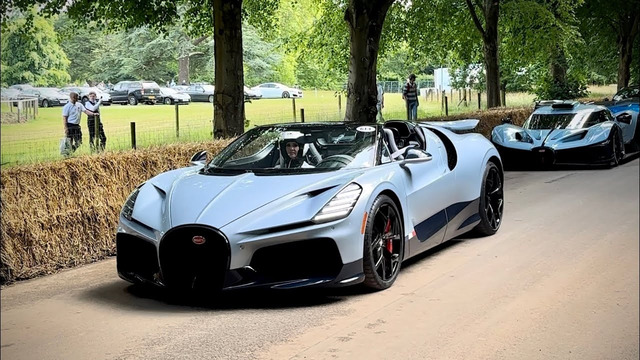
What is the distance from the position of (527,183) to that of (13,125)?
11478 mm

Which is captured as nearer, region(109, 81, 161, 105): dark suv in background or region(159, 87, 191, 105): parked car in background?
region(109, 81, 161, 105): dark suv in background

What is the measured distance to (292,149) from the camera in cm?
714

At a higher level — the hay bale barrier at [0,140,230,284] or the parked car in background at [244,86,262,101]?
the parked car in background at [244,86,262,101]

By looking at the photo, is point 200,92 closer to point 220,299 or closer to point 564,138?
point 564,138

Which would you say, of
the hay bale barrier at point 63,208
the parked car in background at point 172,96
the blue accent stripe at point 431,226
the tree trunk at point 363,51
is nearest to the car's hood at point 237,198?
the blue accent stripe at point 431,226

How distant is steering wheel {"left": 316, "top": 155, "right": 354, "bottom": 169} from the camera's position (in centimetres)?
688

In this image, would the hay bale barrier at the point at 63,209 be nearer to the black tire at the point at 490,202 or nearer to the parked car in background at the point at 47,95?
the black tire at the point at 490,202

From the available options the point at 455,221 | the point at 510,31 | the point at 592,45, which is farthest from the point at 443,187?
the point at 592,45

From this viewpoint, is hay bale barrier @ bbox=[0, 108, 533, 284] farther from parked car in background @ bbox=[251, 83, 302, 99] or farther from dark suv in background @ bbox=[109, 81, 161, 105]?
parked car in background @ bbox=[251, 83, 302, 99]

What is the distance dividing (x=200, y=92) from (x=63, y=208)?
29.0 m

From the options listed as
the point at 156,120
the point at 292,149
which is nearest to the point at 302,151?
the point at 292,149

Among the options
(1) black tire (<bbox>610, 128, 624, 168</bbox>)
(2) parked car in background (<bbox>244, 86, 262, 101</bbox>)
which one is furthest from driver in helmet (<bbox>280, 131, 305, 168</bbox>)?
(2) parked car in background (<bbox>244, 86, 262, 101</bbox>)

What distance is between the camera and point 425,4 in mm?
30031

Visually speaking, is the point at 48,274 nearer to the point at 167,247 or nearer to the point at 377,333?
the point at 167,247
